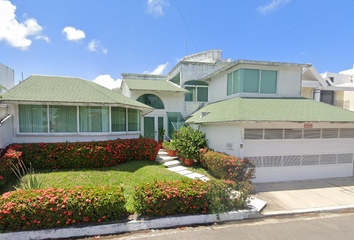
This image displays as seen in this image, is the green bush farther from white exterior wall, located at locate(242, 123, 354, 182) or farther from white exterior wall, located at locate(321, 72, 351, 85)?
white exterior wall, located at locate(321, 72, 351, 85)

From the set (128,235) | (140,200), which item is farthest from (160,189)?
(128,235)

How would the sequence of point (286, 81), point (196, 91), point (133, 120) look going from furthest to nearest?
1. point (196, 91)
2. point (286, 81)
3. point (133, 120)

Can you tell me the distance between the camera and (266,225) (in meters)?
4.78

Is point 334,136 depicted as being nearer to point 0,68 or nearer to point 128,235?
point 128,235

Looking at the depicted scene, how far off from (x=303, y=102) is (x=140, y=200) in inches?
437

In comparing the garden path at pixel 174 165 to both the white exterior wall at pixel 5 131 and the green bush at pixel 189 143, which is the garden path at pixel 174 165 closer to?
the green bush at pixel 189 143

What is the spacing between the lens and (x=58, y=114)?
8.45 m

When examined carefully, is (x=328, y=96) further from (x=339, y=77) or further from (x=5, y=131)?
(x=5, y=131)

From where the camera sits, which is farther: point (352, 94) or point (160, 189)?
point (352, 94)

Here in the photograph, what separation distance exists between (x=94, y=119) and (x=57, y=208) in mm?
5460

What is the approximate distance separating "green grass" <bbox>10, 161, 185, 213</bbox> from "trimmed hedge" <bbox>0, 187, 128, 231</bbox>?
3.83 feet

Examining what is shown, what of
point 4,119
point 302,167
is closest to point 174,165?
point 302,167

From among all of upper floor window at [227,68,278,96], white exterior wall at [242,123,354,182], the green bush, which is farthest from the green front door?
white exterior wall at [242,123,354,182]

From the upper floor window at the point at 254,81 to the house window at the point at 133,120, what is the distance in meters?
7.12
